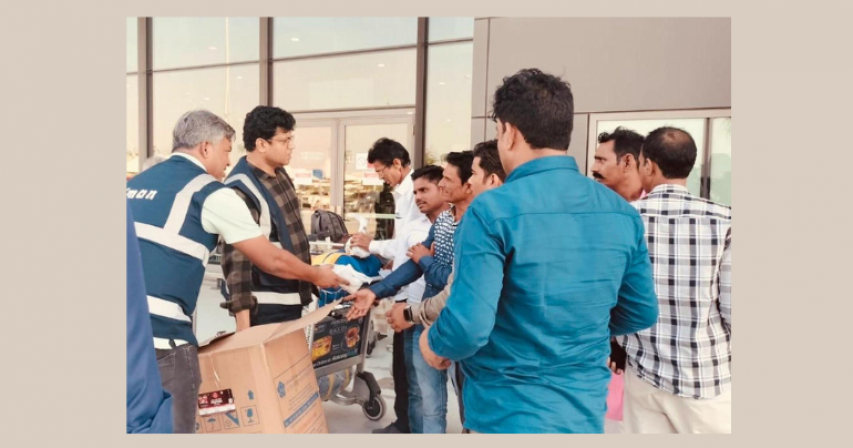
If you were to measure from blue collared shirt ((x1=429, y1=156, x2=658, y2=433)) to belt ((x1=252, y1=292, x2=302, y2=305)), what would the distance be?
1.56 meters

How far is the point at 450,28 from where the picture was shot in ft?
26.6

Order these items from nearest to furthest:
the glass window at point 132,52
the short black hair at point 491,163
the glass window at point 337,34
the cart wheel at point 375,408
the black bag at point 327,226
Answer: the short black hair at point 491,163 < the cart wheel at point 375,408 < the black bag at point 327,226 < the glass window at point 337,34 < the glass window at point 132,52

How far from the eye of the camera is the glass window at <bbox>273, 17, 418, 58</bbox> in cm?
854

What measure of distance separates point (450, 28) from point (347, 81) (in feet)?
6.13

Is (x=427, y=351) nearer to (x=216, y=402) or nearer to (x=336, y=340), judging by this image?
(x=216, y=402)

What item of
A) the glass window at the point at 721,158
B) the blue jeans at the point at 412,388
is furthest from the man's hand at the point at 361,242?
the glass window at the point at 721,158

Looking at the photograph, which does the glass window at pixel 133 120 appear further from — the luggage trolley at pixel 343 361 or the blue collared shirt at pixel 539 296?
the blue collared shirt at pixel 539 296

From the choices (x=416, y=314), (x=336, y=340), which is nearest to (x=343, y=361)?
(x=336, y=340)

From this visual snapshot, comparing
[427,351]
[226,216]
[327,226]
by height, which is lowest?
[427,351]

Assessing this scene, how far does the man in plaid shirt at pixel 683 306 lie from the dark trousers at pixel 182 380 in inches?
67.9

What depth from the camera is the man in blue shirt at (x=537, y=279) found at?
1418mm

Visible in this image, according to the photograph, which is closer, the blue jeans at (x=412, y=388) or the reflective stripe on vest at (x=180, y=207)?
the reflective stripe on vest at (x=180, y=207)

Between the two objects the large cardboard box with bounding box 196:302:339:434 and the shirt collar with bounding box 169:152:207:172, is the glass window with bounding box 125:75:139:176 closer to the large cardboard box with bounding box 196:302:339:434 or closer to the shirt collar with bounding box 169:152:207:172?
the shirt collar with bounding box 169:152:207:172

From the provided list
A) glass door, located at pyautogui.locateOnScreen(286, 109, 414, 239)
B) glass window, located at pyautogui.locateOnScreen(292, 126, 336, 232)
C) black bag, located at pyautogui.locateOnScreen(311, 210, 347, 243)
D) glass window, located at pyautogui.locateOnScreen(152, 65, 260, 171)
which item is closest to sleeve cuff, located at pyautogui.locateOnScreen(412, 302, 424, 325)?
black bag, located at pyautogui.locateOnScreen(311, 210, 347, 243)
